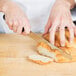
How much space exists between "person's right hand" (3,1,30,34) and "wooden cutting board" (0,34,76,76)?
3.5 inches

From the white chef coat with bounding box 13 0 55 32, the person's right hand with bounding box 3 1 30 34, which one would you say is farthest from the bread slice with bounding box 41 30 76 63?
the white chef coat with bounding box 13 0 55 32

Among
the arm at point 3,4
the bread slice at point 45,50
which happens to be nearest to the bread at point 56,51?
the bread slice at point 45,50

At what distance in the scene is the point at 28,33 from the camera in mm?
1086

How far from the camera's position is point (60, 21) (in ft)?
3.70

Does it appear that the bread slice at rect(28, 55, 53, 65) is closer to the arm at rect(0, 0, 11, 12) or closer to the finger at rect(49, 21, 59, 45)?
the finger at rect(49, 21, 59, 45)

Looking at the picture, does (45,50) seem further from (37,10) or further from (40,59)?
(37,10)

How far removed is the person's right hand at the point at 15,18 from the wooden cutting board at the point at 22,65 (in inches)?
3.5

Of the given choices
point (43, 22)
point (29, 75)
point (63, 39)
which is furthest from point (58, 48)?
point (43, 22)

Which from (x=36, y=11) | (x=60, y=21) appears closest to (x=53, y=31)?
(x=60, y=21)

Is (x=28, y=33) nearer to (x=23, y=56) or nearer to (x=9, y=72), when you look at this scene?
(x=23, y=56)

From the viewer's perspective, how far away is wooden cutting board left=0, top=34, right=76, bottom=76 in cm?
93

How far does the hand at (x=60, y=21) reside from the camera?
108cm

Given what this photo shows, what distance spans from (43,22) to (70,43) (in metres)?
0.30

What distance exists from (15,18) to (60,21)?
0.67 ft
